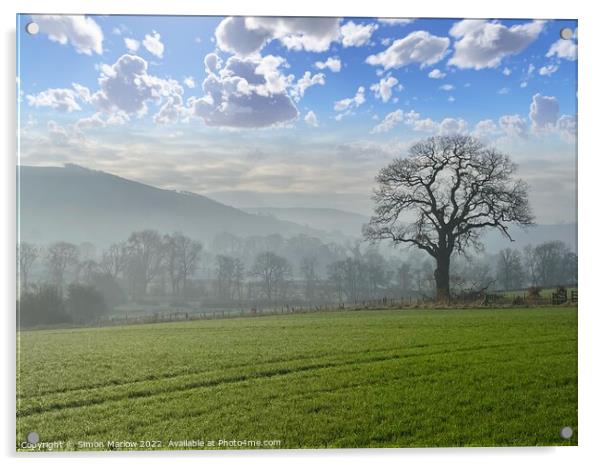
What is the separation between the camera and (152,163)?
523 cm

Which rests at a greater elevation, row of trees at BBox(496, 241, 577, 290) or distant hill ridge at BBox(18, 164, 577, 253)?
distant hill ridge at BBox(18, 164, 577, 253)

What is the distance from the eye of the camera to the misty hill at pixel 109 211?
16.5ft

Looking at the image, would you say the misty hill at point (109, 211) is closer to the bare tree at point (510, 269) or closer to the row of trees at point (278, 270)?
the row of trees at point (278, 270)

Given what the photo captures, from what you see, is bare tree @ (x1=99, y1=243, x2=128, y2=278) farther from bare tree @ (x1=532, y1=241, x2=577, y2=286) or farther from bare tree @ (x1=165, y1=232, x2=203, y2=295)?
bare tree @ (x1=532, y1=241, x2=577, y2=286)


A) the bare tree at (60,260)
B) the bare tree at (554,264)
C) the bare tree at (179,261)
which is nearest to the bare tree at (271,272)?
the bare tree at (179,261)

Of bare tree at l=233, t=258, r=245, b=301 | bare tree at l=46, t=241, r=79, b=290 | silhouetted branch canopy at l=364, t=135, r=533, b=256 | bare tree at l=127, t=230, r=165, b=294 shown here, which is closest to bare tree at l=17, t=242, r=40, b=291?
bare tree at l=46, t=241, r=79, b=290

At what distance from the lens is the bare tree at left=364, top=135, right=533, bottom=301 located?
543 centimetres

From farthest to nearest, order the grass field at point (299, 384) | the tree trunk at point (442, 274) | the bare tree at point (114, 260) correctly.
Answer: the tree trunk at point (442, 274), the bare tree at point (114, 260), the grass field at point (299, 384)

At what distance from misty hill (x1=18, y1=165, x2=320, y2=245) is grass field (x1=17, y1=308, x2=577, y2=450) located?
94 centimetres

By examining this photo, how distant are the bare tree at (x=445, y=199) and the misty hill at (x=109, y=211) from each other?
91cm

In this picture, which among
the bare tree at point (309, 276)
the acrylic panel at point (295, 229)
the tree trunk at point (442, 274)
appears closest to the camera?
the acrylic panel at point (295, 229)

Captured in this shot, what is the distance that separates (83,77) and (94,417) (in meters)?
3.22

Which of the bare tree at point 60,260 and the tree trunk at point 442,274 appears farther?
the tree trunk at point 442,274
